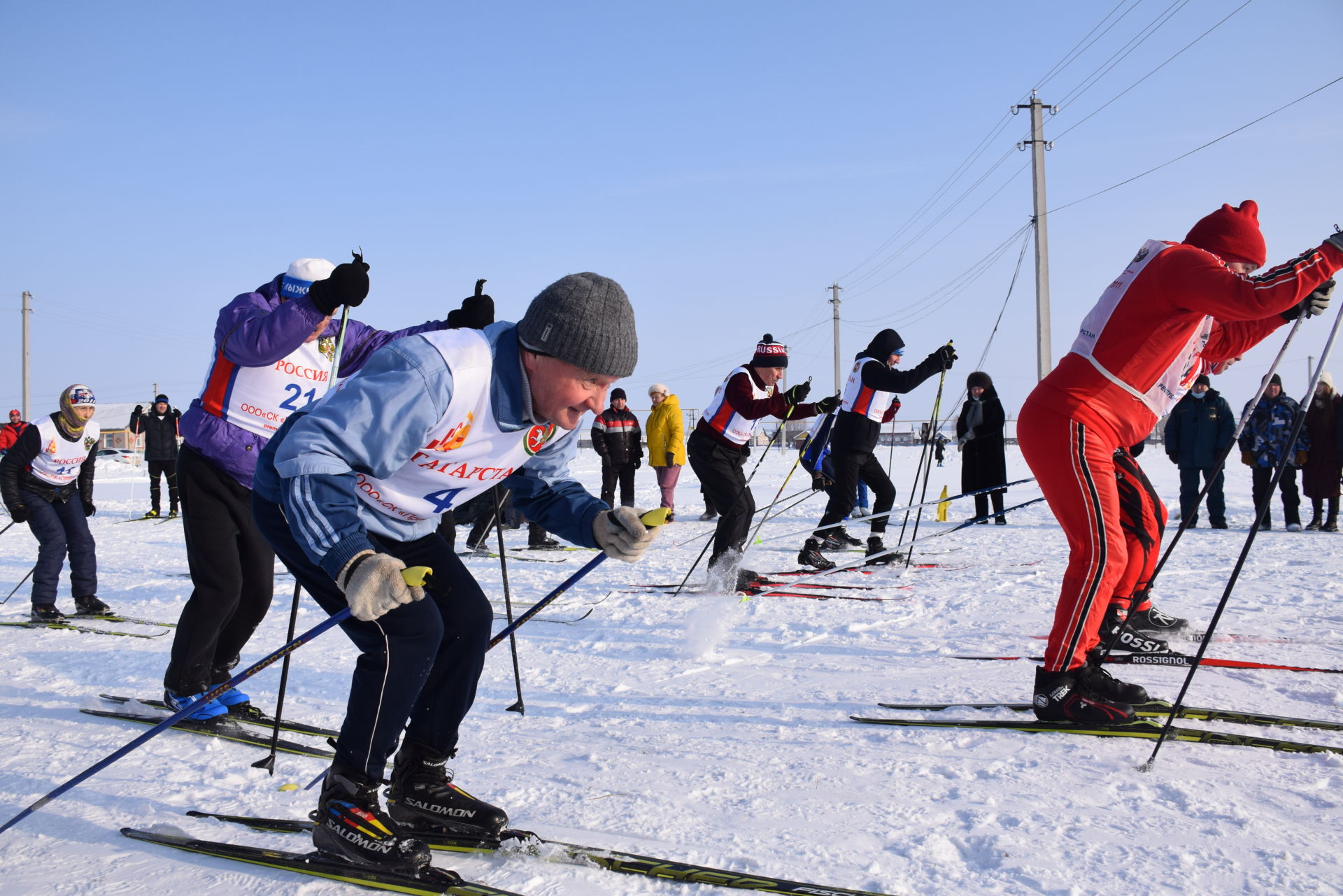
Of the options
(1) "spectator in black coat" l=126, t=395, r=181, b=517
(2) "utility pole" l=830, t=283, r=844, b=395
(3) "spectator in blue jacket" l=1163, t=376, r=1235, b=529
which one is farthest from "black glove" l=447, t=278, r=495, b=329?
(2) "utility pole" l=830, t=283, r=844, b=395

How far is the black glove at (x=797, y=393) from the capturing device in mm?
6973

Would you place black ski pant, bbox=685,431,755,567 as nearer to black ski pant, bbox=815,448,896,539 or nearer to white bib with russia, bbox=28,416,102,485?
black ski pant, bbox=815,448,896,539

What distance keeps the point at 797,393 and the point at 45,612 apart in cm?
555

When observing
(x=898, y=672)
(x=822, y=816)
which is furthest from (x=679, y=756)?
(x=898, y=672)

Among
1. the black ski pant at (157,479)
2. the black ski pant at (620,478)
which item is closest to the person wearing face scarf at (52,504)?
the black ski pant at (620,478)

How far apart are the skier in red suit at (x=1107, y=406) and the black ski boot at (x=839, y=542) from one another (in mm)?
5161

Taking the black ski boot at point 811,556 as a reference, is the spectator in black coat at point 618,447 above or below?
above

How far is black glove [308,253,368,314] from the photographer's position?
298 cm

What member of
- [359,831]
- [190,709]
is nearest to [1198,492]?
[359,831]

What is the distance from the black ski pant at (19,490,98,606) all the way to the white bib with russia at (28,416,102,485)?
0.16 m

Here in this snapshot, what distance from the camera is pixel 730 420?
21.7 feet

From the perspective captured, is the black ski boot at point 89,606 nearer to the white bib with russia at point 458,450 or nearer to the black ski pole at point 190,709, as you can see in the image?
the black ski pole at point 190,709

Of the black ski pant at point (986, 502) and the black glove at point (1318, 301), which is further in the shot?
the black ski pant at point (986, 502)

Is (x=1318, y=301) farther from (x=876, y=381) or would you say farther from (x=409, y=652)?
(x=876, y=381)
